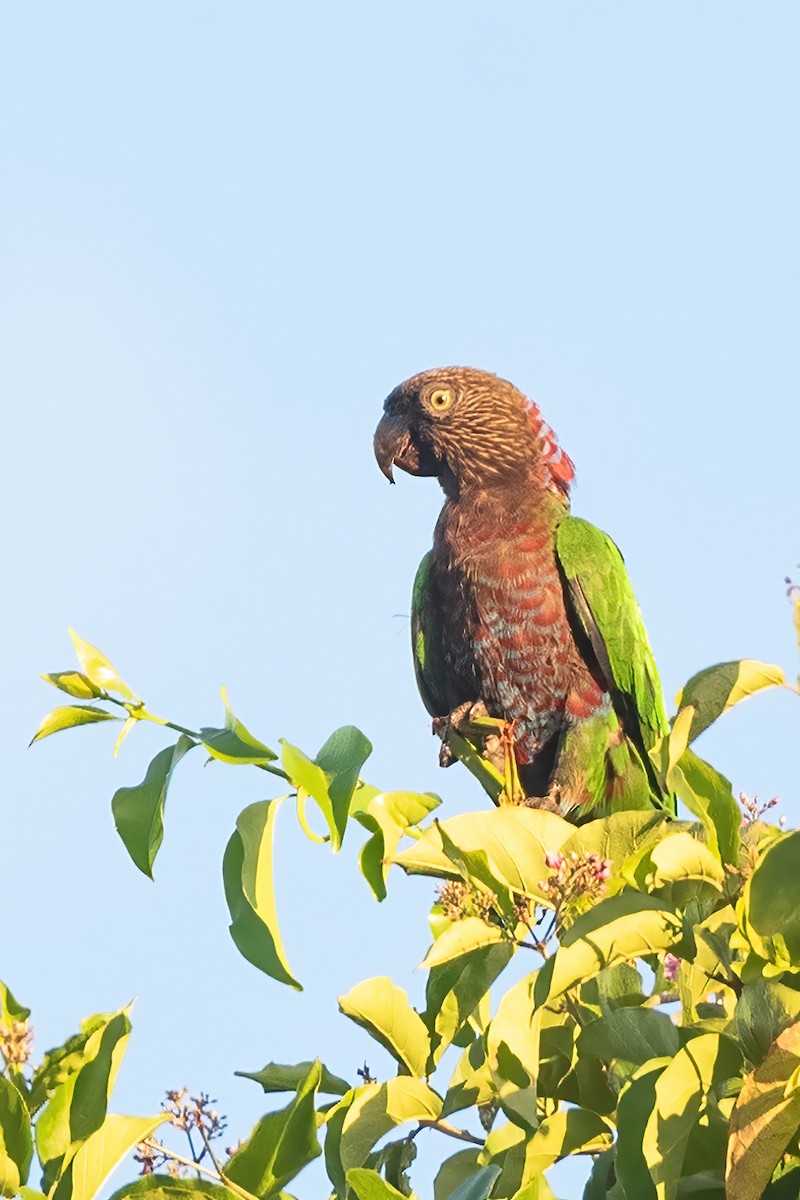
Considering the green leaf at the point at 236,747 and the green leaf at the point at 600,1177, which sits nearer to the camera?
the green leaf at the point at 600,1177

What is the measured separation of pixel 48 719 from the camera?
2738mm

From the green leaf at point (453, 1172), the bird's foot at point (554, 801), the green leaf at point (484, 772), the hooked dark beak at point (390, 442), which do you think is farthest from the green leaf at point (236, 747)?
the hooked dark beak at point (390, 442)

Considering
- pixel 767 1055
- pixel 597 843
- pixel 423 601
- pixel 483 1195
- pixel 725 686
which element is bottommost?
pixel 483 1195

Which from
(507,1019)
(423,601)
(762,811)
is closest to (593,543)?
(423,601)

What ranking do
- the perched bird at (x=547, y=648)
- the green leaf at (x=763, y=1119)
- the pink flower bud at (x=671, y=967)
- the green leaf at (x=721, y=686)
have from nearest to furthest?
the green leaf at (x=763, y=1119)
the green leaf at (x=721, y=686)
the pink flower bud at (x=671, y=967)
the perched bird at (x=547, y=648)

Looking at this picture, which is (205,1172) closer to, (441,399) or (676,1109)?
(676,1109)

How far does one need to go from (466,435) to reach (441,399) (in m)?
0.28

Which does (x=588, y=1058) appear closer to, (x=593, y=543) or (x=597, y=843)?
(x=597, y=843)

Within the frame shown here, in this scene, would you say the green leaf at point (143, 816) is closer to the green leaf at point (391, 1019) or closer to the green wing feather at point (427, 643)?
the green leaf at point (391, 1019)

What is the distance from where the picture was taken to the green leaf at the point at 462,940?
7.40 feet

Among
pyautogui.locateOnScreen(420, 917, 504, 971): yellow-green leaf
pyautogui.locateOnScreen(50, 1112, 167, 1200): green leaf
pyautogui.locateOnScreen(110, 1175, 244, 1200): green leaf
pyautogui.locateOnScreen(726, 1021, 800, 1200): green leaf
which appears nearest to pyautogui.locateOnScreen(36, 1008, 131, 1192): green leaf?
pyautogui.locateOnScreen(50, 1112, 167, 1200): green leaf

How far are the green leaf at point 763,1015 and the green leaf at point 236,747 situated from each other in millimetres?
965

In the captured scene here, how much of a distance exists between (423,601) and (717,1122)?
12.5 ft

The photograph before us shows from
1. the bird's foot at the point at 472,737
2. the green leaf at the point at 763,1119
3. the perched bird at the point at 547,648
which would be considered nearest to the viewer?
the green leaf at the point at 763,1119
